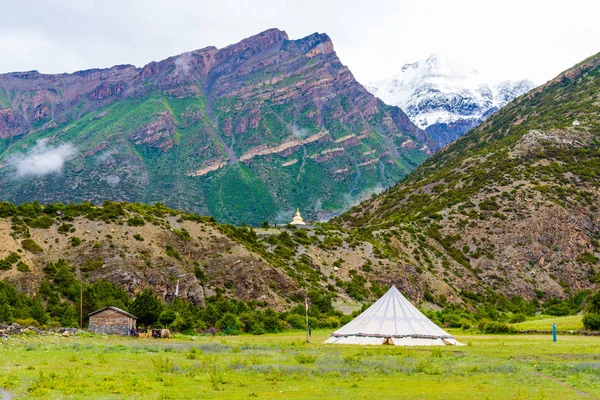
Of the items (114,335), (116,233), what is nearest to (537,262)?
(116,233)

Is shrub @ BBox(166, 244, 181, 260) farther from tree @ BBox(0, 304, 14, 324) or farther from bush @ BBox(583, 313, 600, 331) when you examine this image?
bush @ BBox(583, 313, 600, 331)

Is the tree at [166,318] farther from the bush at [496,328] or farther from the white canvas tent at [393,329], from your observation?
the bush at [496,328]

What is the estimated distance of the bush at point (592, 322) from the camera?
48506 mm

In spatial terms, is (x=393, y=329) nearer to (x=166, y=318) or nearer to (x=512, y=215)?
(x=166, y=318)

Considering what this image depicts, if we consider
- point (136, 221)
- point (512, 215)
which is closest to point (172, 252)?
point (136, 221)

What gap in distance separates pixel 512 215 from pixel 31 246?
3041 inches

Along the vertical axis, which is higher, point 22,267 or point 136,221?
point 136,221

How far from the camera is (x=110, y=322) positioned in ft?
168

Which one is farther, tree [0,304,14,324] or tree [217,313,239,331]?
Answer: tree [217,313,239,331]

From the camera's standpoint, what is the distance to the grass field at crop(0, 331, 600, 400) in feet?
72.2

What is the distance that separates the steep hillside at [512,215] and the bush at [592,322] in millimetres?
47455

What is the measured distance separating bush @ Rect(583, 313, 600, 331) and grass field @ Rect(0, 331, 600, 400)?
12.3 m

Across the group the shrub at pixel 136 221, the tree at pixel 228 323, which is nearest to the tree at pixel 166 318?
the tree at pixel 228 323

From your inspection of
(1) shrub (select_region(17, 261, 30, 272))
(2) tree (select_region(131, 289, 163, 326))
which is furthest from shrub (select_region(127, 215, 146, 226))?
(2) tree (select_region(131, 289, 163, 326))
